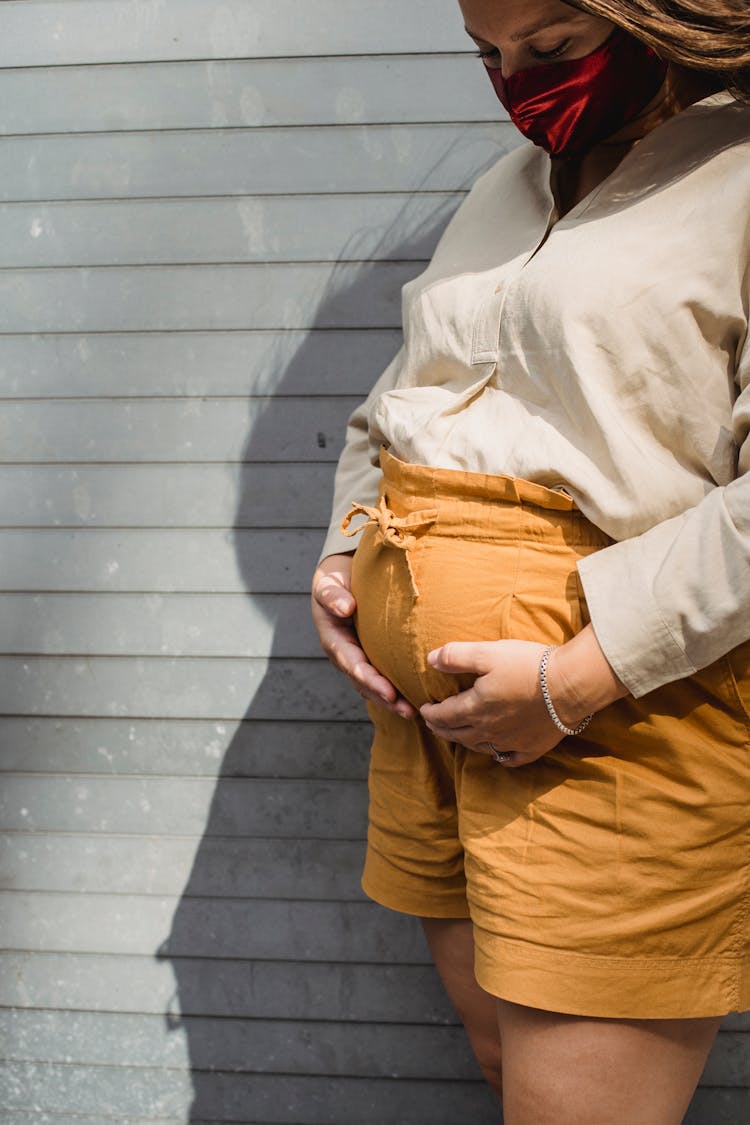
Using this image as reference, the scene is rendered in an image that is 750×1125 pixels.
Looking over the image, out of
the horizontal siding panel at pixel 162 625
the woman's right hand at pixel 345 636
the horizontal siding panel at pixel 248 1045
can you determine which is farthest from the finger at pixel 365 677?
the horizontal siding panel at pixel 248 1045

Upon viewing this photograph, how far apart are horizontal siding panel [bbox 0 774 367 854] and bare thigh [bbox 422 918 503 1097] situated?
1.41 feet

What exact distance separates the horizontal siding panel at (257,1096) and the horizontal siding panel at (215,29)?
169 centimetres

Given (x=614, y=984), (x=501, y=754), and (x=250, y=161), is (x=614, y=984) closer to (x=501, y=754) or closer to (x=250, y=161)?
(x=501, y=754)

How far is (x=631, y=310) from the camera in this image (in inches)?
39.5

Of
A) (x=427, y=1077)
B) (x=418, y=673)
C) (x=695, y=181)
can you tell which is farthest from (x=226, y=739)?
(x=695, y=181)

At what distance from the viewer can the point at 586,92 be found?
1059 millimetres

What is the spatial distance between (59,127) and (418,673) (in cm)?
119

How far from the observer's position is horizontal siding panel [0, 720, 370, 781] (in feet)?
5.90

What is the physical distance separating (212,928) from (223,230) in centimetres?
117

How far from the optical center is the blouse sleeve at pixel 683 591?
3.05 feet

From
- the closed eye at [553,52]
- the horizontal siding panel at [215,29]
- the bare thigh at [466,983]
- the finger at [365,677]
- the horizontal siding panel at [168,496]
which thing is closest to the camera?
the closed eye at [553,52]

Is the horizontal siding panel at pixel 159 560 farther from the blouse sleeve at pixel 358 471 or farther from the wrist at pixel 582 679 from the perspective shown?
the wrist at pixel 582 679

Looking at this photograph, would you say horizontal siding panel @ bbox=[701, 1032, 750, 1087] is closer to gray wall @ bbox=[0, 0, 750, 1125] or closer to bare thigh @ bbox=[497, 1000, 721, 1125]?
gray wall @ bbox=[0, 0, 750, 1125]

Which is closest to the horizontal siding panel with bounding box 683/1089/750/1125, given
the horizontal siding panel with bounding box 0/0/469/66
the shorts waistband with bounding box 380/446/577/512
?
the shorts waistband with bounding box 380/446/577/512
